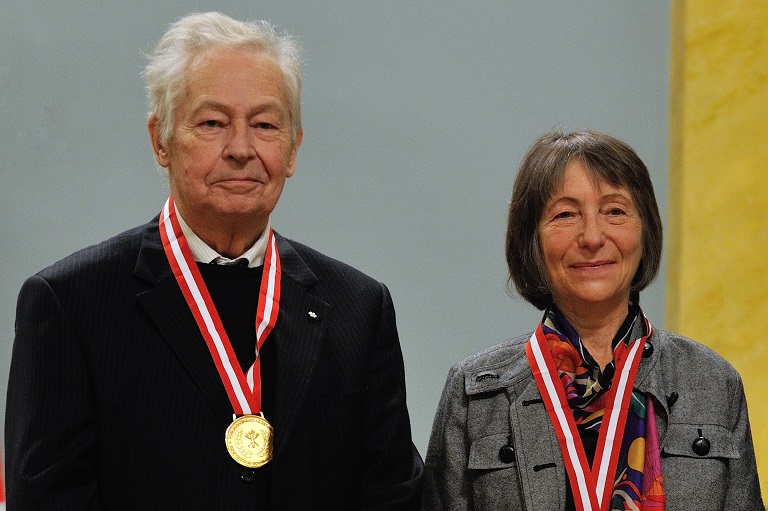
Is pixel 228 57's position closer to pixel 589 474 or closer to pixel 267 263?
pixel 267 263

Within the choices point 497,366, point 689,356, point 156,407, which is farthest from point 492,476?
point 156,407

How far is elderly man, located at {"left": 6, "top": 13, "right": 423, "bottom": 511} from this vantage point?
2.72 metres

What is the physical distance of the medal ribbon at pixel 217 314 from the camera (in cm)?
280

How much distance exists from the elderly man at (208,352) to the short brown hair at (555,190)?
1.61 feet

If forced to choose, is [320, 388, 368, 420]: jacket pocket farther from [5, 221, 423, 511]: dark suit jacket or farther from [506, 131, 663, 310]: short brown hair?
[506, 131, 663, 310]: short brown hair

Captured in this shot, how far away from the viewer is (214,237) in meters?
2.95

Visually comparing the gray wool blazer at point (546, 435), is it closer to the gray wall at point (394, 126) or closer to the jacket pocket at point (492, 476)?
the jacket pocket at point (492, 476)

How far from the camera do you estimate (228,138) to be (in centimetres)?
284

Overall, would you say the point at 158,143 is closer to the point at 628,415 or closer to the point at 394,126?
the point at 628,415

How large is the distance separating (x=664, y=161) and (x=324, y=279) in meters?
2.54

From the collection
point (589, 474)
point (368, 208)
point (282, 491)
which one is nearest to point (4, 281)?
point (368, 208)

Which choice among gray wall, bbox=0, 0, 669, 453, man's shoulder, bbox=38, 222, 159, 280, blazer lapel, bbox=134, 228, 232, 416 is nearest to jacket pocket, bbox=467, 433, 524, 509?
blazer lapel, bbox=134, 228, 232, 416

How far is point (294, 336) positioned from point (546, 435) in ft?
2.36

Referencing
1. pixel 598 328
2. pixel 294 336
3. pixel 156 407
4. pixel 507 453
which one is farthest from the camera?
pixel 598 328
